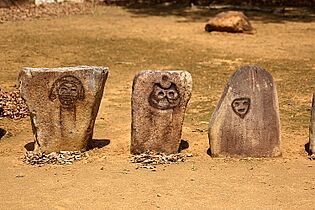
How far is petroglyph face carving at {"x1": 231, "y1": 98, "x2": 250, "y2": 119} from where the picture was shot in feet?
22.2

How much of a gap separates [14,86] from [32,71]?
3.83 m

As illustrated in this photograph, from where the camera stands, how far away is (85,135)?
703 centimetres

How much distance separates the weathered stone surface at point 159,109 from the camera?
266 inches

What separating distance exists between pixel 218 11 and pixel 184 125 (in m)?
13.8

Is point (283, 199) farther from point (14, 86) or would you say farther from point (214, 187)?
point (14, 86)

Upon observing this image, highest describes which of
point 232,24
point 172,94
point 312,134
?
point 172,94

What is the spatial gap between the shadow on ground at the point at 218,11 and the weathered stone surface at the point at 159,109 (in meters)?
12.5

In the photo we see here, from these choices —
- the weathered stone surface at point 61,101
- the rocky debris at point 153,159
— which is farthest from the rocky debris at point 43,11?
the rocky debris at point 153,159

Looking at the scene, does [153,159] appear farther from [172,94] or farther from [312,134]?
[312,134]

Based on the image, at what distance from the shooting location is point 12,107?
349 inches

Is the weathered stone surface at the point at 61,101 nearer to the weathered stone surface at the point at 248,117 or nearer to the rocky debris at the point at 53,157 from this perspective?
the rocky debris at the point at 53,157

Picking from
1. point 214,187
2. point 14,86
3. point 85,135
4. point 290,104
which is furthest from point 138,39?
point 214,187

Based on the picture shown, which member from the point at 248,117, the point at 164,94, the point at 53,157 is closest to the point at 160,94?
the point at 164,94

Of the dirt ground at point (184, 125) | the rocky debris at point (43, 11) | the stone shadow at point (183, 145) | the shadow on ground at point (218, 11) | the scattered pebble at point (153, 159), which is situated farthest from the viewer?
the shadow on ground at point (218, 11)
